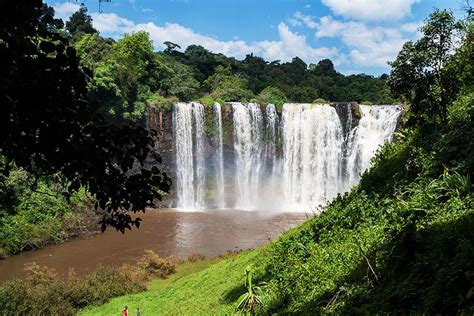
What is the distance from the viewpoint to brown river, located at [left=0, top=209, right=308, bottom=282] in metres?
23.1

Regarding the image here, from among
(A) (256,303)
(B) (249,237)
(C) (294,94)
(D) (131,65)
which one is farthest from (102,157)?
(C) (294,94)

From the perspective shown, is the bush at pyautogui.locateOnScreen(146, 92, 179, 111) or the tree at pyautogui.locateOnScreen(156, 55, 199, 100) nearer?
the bush at pyautogui.locateOnScreen(146, 92, 179, 111)

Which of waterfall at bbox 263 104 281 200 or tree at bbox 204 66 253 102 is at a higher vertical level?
tree at bbox 204 66 253 102

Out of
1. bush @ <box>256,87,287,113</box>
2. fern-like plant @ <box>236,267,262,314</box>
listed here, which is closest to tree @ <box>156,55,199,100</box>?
bush @ <box>256,87,287,113</box>

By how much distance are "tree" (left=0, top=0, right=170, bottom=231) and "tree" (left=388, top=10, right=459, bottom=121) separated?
14.3 metres

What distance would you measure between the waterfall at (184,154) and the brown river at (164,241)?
387cm

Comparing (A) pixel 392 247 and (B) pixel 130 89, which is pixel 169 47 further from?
(A) pixel 392 247

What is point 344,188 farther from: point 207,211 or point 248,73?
point 248,73

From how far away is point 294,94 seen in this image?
51.9 meters

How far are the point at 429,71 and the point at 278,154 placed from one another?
21098 millimetres

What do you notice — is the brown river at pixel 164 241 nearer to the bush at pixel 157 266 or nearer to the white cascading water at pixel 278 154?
the bush at pixel 157 266

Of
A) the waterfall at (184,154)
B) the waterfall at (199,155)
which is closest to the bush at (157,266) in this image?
the waterfall at (184,154)

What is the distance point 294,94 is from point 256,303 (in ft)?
148

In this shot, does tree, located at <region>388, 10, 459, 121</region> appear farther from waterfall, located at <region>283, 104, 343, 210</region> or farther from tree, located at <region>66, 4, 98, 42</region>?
tree, located at <region>66, 4, 98, 42</region>
